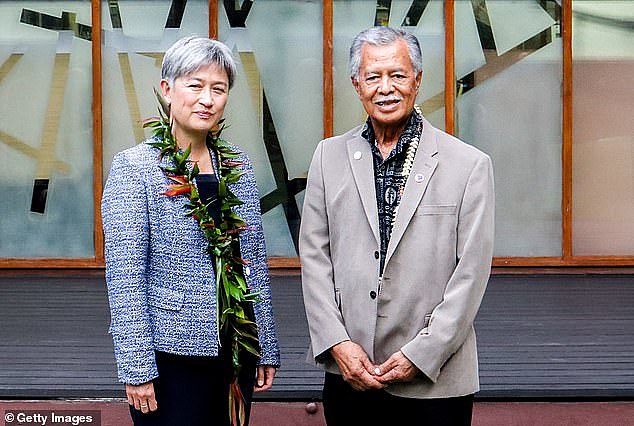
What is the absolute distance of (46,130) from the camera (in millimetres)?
9430

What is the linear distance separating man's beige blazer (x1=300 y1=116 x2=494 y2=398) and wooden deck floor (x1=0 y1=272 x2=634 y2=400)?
167 cm

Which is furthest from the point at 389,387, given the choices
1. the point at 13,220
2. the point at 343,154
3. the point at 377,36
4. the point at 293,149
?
the point at 13,220

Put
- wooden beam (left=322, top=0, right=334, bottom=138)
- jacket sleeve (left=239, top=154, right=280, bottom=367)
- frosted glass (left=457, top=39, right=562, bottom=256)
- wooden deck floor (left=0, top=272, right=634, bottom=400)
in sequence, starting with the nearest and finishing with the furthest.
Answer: jacket sleeve (left=239, top=154, right=280, bottom=367) → wooden deck floor (left=0, top=272, right=634, bottom=400) → wooden beam (left=322, top=0, right=334, bottom=138) → frosted glass (left=457, top=39, right=562, bottom=256)

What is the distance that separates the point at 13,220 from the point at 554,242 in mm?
4831

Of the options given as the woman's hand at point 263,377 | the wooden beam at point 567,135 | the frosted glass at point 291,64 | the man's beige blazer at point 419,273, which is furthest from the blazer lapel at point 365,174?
the wooden beam at point 567,135

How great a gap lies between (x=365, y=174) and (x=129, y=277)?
0.82 m

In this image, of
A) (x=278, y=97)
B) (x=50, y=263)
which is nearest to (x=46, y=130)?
(x=50, y=263)

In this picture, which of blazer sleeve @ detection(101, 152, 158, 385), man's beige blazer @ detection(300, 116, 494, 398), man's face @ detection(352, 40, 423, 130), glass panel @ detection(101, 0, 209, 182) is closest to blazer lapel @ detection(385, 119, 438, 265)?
→ man's beige blazer @ detection(300, 116, 494, 398)

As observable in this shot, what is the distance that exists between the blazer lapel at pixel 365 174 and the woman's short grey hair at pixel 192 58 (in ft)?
1.58

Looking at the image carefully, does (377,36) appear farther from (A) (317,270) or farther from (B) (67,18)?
(B) (67,18)

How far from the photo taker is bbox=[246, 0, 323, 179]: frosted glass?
932cm

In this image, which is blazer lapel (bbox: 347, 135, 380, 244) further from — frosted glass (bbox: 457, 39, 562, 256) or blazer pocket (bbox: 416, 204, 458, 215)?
frosted glass (bbox: 457, 39, 562, 256)

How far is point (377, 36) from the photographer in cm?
334

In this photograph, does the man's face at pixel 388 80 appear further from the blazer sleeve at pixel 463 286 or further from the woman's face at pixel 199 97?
the woman's face at pixel 199 97
